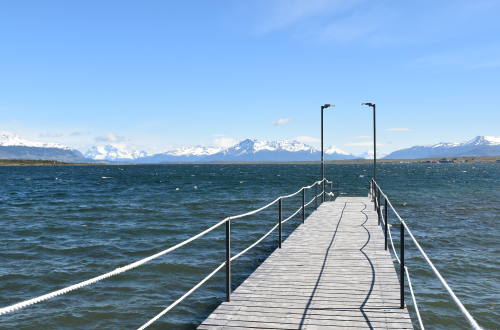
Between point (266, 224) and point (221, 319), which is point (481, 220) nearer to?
point (266, 224)

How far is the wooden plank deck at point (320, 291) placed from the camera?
5.75m

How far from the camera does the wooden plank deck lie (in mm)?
5750

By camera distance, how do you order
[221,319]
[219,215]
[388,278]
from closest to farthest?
1. [221,319]
2. [388,278]
3. [219,215]

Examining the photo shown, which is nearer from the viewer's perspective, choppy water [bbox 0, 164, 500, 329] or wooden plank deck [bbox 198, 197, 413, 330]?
wooden plank deck [bbox 198, 197, 413, 330]

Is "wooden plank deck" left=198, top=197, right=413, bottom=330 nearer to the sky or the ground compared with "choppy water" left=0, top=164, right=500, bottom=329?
nearer to the sky

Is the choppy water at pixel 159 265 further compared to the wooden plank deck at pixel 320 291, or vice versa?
the choppy water at pixel 159 265

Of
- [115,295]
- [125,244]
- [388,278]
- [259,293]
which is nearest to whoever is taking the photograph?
[259,293]

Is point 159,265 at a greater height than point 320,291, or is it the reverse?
point 320,291

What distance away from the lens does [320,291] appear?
23.4 feet

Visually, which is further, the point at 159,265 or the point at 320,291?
the point at 159,265

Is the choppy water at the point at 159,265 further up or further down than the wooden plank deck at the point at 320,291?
further down

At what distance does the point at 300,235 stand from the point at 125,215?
55.8 feet

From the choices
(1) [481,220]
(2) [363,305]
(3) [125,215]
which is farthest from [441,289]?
(3) [125,215]

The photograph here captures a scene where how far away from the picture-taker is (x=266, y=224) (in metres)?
22.6
